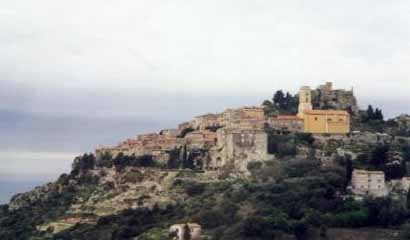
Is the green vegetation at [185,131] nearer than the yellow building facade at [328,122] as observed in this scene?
No

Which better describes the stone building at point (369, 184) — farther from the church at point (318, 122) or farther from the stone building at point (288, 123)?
the stone building at point (288, 123)

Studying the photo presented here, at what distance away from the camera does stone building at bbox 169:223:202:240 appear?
6231 cm

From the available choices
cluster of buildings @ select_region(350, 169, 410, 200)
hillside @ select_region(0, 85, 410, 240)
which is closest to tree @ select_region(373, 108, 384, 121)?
hillside @ select_region(0, 85, 410, 240)

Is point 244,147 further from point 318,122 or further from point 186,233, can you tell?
point 186,233

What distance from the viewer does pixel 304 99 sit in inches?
3295

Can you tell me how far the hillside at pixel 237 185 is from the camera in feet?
209

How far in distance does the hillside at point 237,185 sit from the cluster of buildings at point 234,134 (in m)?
0.10

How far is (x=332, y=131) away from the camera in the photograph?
78438 millimetres

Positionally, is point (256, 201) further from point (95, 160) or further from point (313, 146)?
point (95, 160)

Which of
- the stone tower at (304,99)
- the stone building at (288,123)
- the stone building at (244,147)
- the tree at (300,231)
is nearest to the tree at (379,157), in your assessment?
the stone building at (244,147)

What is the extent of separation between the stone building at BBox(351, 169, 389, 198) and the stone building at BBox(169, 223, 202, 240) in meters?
11.7

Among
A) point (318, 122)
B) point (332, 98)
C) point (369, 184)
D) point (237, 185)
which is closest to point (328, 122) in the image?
point (318, 122)

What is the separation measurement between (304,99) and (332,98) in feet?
12.0

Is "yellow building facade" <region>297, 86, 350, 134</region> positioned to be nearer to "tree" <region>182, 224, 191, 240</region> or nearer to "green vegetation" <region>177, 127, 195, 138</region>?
"green vegetation" <region>177, 127, 195, 138</region>
